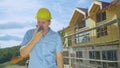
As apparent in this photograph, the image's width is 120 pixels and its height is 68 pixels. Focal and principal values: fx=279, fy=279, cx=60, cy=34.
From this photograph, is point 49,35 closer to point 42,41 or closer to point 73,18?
point 42,41

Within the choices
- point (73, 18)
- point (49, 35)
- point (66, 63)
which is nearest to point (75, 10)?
point (73, 18)

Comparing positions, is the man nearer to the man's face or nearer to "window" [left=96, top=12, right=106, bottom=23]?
the man's face

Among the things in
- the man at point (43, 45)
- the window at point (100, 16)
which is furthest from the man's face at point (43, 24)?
the window at point (100, 16)

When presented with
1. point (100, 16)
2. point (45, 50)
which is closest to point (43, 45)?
point (45, 50)

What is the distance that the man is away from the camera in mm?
2477

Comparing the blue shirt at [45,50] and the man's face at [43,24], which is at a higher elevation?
the man's face at [43,24]

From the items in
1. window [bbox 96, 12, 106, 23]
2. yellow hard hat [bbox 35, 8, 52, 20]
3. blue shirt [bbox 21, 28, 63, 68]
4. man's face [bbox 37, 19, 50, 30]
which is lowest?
blue shirt [bbox 21, 28, 63, 68]

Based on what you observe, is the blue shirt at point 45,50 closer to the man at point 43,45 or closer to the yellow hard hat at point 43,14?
the man at point 43,45

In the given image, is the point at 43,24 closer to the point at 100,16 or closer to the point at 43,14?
the point at 43,14

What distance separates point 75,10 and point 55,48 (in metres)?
23.3

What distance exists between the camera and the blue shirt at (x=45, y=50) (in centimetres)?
251

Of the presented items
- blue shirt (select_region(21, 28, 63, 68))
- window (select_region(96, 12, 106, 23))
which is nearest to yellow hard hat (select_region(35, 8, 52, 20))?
blue shirt (select_region(21, 28, 63, 68))

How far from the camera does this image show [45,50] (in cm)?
252

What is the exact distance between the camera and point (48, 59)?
8.21ft
